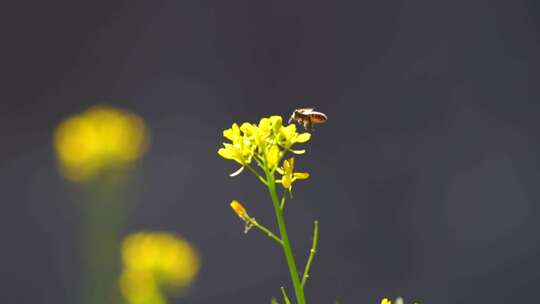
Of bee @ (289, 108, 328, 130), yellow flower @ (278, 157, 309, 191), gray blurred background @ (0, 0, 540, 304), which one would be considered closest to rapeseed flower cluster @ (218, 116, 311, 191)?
yellow flower @ (278, 157, 309, 191)

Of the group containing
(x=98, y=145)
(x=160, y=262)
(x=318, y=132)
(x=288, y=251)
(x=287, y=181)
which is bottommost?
(x=288, y=251)

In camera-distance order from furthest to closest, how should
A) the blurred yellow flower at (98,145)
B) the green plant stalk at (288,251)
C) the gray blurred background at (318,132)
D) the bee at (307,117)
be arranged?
the gray blurred background at (318,132) → the blurred yellow flower at (98,145) → the bee at (307,117) → the green plant stalk at (288,251)

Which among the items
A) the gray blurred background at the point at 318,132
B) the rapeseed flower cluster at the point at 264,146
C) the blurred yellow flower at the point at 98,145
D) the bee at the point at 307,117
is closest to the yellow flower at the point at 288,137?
the rapeseed flower cluster at the point at 264,146

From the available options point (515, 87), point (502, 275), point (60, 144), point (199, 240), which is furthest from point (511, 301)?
point (60, 144)

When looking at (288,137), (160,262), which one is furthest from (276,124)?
(160,262)

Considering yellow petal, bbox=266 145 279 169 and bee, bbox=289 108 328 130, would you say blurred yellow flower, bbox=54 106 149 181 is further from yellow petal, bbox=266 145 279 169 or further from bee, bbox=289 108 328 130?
yellow petal, bbox=266 145 279 169

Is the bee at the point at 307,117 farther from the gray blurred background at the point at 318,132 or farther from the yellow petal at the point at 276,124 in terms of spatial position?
the gray blurred background at the point at 318,132

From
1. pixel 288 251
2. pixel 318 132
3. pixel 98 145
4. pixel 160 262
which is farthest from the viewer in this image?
pixel 318 132

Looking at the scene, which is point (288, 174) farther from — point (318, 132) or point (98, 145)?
point (318, 132)
